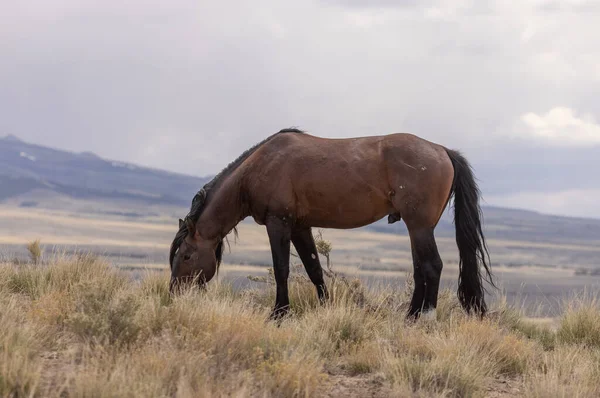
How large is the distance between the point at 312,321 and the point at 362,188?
1813mm

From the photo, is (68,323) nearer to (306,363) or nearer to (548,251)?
(306,363)

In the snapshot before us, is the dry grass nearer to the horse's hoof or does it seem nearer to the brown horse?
the horse's hoof

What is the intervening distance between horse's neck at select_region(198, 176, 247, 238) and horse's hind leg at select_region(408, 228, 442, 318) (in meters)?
2.18

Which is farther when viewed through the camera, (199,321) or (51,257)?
(51,257)

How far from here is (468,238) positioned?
1088 centimetres

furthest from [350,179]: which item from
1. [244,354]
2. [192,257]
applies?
[244,354]

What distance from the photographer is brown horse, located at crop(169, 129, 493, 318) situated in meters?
10.3

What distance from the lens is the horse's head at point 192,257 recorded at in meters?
10.9

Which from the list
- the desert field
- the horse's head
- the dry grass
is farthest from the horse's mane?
the desert field

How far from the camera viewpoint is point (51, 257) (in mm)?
12812

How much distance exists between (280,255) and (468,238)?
7.72 ft

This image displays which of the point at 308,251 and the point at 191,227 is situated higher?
the point at 191,227

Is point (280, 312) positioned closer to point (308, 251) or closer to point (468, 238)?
point (308, 251)

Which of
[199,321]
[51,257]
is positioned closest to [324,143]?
[199,321]
